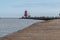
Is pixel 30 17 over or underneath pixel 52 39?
underneath

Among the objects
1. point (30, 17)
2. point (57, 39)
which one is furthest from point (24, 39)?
point (30, 17)

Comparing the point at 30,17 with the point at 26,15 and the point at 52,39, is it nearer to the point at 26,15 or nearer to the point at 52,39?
the point at 26,15

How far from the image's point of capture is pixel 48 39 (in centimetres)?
1054

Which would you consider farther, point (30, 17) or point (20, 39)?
point (30, 17)

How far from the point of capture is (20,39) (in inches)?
433

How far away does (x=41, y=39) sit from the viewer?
34.9 ft

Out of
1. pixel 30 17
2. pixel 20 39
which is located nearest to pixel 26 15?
pixel 30 17

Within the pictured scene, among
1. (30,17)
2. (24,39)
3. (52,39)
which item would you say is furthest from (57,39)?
(30,17)

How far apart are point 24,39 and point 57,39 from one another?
192 centimetres

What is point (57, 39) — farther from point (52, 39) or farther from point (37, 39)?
point (37, 39)

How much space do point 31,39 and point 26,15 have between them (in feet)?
493

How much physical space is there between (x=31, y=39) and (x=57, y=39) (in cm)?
147

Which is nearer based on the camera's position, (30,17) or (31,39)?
(31,39)

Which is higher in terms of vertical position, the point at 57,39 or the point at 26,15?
the point at 57,39
